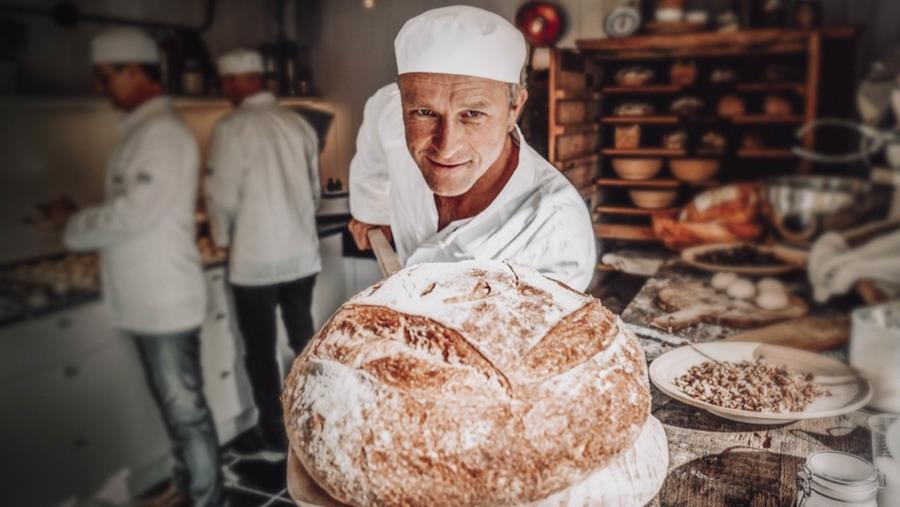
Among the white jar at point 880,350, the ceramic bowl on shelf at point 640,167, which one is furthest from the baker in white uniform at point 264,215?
the white jar at point 880,350

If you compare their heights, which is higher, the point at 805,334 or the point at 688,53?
the point at 688,53

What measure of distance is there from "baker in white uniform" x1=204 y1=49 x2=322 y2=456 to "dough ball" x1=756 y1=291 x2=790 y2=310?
31.6 inches

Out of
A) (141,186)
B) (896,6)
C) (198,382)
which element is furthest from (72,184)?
(896,6)

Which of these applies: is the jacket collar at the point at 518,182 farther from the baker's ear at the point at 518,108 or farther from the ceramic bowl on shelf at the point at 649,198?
the ceramic bowl on shelf at the point at 649,198

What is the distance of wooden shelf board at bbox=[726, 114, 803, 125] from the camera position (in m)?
0.91

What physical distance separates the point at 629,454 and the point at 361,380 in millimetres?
392

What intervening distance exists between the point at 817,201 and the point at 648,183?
245mm

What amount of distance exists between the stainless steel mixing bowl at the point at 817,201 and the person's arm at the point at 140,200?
2.76 feet

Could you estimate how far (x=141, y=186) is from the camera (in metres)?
0.77

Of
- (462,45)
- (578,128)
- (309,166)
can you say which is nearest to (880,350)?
(578,128)

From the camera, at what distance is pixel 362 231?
103 cm

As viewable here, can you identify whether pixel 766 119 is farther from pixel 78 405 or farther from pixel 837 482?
pixel 78 405

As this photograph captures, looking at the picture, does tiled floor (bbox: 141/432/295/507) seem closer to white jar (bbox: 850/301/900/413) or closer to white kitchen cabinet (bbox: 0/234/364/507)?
white kitchen cabinet (bbox: 0/234/364/507)

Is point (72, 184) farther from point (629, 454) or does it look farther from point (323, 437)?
point (629, 454)
